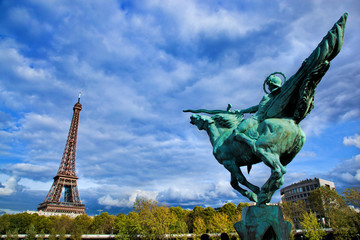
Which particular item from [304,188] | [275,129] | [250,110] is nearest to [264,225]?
[275,129]

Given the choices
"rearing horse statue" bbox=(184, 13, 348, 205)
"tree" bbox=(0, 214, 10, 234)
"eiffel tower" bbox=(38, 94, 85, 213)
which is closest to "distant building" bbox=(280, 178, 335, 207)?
"eiffel tower" bbox=(38, 94, 85, 213)

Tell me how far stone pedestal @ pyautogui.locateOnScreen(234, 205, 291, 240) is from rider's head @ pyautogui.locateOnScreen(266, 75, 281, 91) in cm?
307

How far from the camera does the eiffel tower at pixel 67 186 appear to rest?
70750 mm

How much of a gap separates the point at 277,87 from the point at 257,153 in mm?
1993

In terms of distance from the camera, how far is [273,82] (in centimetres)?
639

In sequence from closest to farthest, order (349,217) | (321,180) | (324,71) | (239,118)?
(324,71), (239,118), (349,217), (321,180)

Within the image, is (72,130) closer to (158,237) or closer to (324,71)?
(158,237)

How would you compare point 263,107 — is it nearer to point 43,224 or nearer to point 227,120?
point 227,120

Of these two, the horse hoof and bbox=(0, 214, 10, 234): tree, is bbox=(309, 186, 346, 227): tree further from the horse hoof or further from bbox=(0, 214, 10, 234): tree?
bbox=(0, 214, 10, 234): tree

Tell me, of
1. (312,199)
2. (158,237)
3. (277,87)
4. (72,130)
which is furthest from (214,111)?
(72,130)

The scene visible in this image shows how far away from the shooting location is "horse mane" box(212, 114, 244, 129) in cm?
657

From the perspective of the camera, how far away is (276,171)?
5215 mm

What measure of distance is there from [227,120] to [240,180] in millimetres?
1624

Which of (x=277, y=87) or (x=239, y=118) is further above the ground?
(x=277, y=87)
